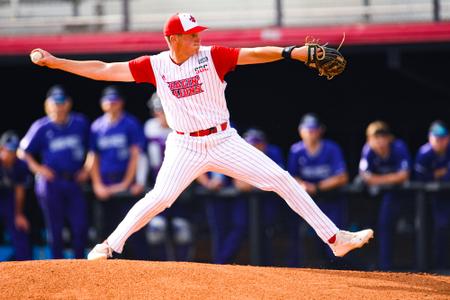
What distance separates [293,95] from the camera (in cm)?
1311

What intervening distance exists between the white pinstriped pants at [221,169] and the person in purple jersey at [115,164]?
158 inches

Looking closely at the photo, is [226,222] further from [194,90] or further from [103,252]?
[194,90]

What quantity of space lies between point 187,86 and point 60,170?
4.36m

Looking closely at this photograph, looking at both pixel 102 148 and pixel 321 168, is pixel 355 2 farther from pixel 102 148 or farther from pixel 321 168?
pixel 102 148

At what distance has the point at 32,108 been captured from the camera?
13.4 metres

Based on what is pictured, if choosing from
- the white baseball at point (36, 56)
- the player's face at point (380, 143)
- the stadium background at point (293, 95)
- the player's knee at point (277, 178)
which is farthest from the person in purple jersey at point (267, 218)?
the white baseball at point (36, 56)

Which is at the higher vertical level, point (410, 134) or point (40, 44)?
point (40, 44)

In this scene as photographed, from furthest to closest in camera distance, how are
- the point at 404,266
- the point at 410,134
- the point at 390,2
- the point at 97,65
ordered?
the point at 410,134 → the point at 390,2 → the point at 404,266 → the point at 97,65

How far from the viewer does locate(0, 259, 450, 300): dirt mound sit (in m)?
6.15

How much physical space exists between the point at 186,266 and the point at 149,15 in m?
6.14

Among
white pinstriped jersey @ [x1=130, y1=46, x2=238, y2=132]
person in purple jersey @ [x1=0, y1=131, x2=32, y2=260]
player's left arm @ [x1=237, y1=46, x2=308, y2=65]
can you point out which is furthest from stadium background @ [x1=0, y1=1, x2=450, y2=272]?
player's left arm @ [x1=237, y1=46, x2=308, y2=65]

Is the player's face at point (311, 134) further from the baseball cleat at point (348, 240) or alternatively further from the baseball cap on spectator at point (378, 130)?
the baseball cleat at point (348, 240)

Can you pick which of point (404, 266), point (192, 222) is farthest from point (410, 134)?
point (192, 222)

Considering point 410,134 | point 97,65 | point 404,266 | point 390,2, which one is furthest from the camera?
point 410,134
